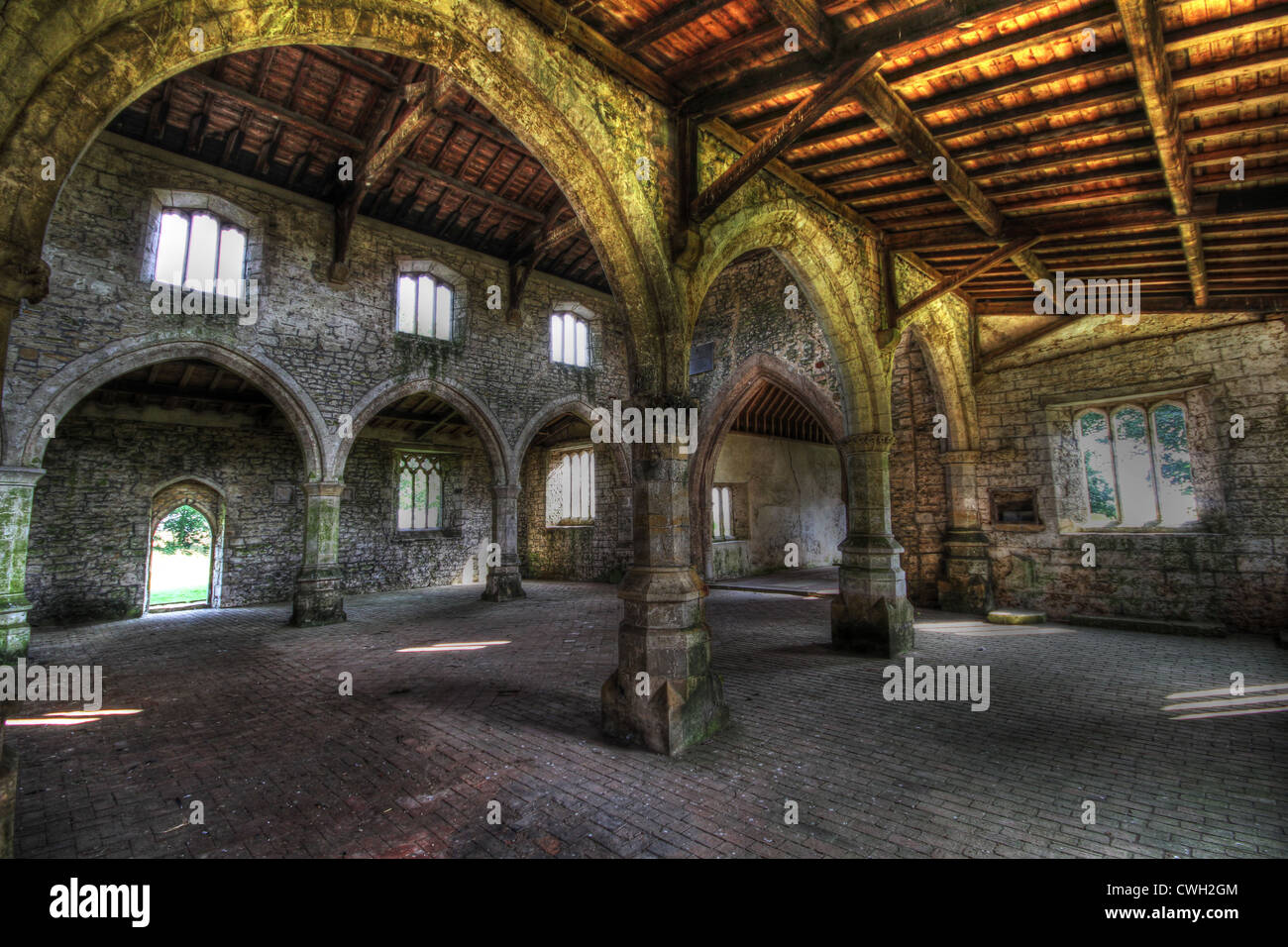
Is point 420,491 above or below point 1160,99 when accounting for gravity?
below

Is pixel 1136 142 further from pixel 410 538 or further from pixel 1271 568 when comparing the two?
pixel 410 538

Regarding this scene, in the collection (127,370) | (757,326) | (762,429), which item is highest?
(757,326)

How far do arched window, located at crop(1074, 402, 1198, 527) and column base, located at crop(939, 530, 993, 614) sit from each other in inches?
63.5

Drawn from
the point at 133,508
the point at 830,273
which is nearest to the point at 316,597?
the point at 133,508

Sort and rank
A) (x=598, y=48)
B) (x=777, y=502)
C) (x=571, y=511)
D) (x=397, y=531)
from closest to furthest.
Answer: (x=598, y=48) → (x=397, y=531) → (x=571, y=511) → (x=777, y=502)

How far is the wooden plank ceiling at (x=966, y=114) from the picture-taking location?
3764 millimetres

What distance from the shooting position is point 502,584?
11789mm

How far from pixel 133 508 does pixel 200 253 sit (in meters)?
5.16

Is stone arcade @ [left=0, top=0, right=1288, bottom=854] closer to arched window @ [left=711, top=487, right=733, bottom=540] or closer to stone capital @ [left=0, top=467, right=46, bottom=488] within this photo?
stone capital @ [left=0, top=467, right=46, bottom=488]

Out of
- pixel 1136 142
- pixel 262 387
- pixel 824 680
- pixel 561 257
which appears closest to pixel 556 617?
pixel 824 680

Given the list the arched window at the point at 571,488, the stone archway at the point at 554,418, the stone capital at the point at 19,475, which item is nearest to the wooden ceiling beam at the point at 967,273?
the stone archway at the point at 554,418

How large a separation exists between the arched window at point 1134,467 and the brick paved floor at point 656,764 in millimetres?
2156

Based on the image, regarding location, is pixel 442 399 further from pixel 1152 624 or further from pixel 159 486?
pixel 1152 624

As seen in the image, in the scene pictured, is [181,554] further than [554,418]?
Yes
